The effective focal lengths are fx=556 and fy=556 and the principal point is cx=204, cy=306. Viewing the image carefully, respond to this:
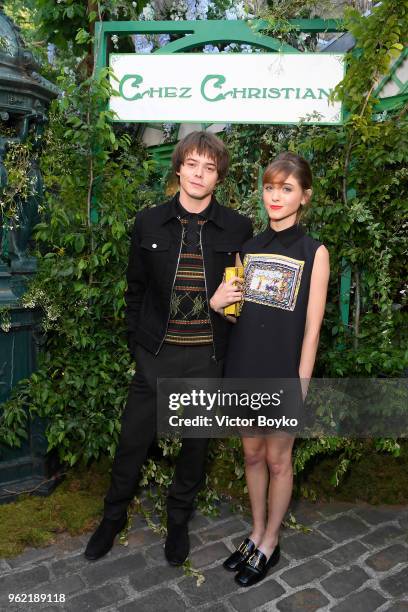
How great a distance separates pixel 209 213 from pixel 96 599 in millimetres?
1927

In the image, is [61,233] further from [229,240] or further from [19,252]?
[229,240]

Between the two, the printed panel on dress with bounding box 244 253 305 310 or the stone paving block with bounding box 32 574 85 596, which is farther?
the stone paving block with bounding box 32 574 85 596

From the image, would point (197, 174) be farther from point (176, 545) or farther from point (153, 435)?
point (176, 545)

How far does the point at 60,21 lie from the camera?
450 cm

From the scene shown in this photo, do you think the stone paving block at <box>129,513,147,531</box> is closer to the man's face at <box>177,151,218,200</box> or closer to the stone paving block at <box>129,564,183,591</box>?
the stone paving block at <box>129,564,183,591</box>

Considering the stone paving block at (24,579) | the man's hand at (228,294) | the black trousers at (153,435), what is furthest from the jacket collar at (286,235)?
the stone paving block at (24,579)

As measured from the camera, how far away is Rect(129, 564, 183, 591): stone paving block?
277 cm

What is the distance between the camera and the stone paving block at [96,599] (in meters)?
2.59

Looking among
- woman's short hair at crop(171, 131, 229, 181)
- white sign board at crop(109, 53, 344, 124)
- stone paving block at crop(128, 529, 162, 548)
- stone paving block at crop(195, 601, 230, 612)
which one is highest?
white sign board at crop(109, 53, 344, 124)

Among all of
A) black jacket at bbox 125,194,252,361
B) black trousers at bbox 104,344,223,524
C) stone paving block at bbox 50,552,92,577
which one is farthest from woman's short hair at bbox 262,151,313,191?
stone paving block at bbox 50,552,92,577

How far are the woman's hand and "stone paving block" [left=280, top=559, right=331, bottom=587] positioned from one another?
1.44 m

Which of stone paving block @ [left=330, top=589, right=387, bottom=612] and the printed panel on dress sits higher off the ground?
the printed panel on dress

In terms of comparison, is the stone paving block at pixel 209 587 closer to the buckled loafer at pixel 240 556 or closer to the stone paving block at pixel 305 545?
the buckled loafer at pixel 240 556

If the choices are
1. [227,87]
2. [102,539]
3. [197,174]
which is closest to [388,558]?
[102,539]
